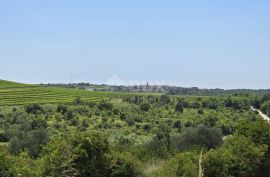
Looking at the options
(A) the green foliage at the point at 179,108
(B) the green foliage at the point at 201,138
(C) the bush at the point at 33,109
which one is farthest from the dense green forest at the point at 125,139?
(A) the green foliage at the point at 179,108

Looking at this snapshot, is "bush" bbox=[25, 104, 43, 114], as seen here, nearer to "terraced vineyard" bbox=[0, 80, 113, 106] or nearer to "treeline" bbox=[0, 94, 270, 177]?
"treeline" bbox=[0, 94, 270, 177]

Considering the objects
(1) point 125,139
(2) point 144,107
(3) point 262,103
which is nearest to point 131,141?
(1) point 125,139

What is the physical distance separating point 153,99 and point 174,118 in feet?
126

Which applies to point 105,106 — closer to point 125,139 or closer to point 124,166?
point 125,139

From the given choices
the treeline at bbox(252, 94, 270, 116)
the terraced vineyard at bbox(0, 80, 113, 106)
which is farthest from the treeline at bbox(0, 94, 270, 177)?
the terraced vineyard at bbox(0, 80, 113, 106)

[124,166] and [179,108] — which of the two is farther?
[179,108]

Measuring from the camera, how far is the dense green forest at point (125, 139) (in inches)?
811

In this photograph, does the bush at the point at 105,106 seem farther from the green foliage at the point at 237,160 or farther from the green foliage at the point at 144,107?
the green foliage at the point at 237,160

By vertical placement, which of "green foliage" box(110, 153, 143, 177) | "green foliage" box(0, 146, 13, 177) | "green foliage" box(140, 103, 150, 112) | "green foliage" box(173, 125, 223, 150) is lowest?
"green foliage" box(173, 125, 223, 150)

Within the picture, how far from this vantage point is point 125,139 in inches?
2248

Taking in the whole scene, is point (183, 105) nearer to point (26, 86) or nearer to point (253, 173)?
point (26, 86)

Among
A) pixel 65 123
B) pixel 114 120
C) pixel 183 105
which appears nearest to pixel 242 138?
pixel 65 123

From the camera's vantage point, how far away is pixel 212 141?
55.2 meters

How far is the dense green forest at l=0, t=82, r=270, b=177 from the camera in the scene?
20.6m
